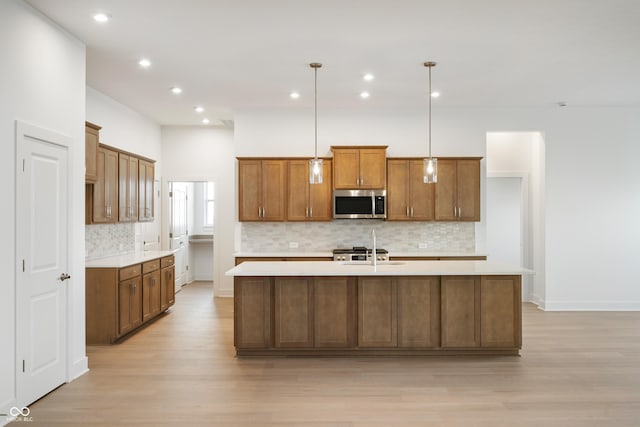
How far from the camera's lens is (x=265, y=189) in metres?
7.36

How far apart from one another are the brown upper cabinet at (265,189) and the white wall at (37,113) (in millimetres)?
2982

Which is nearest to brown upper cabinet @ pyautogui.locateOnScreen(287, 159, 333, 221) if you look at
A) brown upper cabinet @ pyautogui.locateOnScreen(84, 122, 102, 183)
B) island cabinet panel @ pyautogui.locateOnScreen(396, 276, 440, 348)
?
island cabinet panel @ pyautogui.locateOnScreen(396, 276, 440, 348)

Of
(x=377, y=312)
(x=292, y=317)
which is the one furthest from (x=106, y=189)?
(x=377, y=312)

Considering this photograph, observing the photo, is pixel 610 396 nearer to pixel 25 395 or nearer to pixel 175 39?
pixel 25 395

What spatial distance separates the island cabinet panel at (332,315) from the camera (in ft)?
16.4

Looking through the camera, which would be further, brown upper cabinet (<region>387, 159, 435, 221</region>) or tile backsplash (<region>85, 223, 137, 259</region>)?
brown upper cabinet (<region>387, 159, 435, 221</region>)

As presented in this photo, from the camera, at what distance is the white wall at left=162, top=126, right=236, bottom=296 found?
29.7 feet

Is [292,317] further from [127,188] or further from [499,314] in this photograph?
[127,188]

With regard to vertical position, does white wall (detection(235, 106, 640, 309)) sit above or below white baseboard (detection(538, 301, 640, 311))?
above

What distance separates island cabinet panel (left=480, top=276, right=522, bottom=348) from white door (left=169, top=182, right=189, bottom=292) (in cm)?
623

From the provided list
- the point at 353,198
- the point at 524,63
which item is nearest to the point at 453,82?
the point at 524,63

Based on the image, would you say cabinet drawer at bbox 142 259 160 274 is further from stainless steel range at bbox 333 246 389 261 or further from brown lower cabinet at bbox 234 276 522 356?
stainless steel range at bbox 333 246 389 261

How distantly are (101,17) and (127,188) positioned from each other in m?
3.06

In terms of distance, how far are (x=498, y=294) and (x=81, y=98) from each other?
14.6 feet
